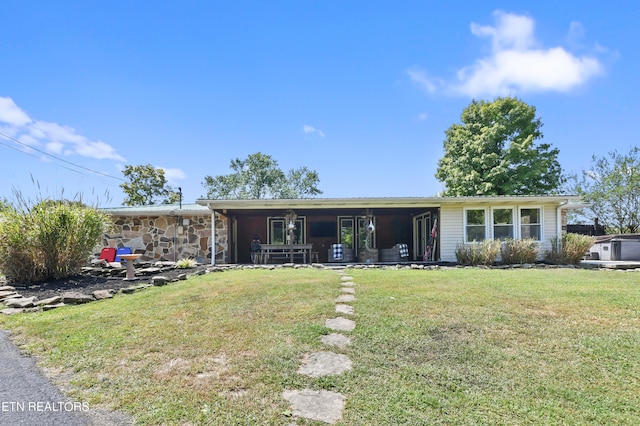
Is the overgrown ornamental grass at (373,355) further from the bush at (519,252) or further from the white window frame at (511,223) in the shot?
the white window frame at (511,223)

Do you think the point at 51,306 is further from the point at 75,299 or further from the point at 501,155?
the point at 501,155

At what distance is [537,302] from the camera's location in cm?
490

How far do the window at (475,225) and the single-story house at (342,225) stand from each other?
0.03 meters

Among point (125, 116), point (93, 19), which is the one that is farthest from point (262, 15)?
point (125, 116)

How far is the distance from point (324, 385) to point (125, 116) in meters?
17.4

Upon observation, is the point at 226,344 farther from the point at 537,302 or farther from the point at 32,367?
the point at 537,302

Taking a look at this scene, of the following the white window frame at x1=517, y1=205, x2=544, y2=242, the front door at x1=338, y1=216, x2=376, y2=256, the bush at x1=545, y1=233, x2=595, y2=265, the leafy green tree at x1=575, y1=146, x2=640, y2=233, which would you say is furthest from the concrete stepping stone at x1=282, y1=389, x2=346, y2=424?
the leafy green tree at x1=575, y1=146, x2=640, y2=233

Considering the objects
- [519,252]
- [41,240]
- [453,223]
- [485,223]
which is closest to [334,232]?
[453,223]

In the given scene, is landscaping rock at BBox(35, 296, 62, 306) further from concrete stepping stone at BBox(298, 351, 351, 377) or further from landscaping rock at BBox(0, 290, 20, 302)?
concrete stepping stone at BBox(298, 351, 351, 377)

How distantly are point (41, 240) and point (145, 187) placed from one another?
24192mm

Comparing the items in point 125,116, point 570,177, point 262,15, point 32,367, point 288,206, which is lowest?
point 32,367

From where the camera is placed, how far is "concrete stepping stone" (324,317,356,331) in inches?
148

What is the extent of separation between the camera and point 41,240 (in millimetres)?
7156

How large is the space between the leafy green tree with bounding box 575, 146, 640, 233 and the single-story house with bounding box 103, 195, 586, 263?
10.8 metres
